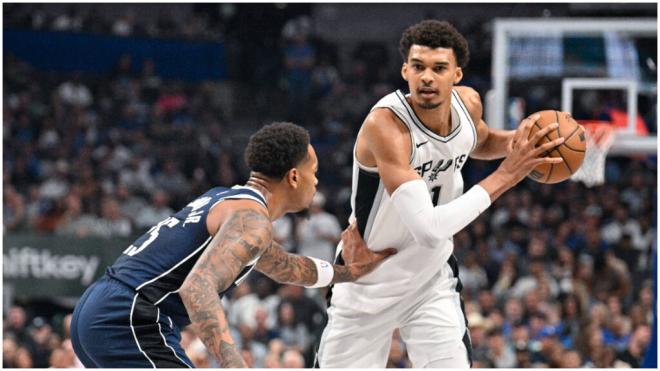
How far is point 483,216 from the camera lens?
13.4 meters

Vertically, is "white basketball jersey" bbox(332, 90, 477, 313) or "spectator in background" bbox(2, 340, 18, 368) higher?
"white basketball jersey" bbox(332, 90, 477, 313)

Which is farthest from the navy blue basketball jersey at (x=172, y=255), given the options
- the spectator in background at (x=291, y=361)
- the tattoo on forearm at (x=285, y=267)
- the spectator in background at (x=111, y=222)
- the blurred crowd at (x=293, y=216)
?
the spectator in background at (x=111, y=222)

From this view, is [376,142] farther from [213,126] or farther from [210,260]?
[213,126]

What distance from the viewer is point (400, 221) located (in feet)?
15.9

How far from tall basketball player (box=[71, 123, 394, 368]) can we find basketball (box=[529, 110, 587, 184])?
120 centimetres

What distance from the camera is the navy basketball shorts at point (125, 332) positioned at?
3771mm

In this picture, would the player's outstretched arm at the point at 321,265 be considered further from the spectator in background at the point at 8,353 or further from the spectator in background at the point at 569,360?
the spectator in background at the point at 8,353

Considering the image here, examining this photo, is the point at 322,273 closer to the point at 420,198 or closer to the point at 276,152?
the point at 420,198

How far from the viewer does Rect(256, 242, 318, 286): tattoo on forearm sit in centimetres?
445

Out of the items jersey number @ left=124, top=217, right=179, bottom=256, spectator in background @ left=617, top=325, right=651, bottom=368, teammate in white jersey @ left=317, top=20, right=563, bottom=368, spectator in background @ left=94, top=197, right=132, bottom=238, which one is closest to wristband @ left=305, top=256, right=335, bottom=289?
teammate in white jersey @ left=317, top=20, right=563, bottom=368

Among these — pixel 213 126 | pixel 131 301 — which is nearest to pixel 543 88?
pixel 131 301

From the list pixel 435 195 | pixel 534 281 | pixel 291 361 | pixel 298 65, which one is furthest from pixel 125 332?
pixel 298 65

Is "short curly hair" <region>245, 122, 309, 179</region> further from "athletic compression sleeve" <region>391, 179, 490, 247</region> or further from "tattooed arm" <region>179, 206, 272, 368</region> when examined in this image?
"athletic compression sleeve" <region>391, 179, 490, 247</region>

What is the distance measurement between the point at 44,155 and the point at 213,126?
2519 millimetres
